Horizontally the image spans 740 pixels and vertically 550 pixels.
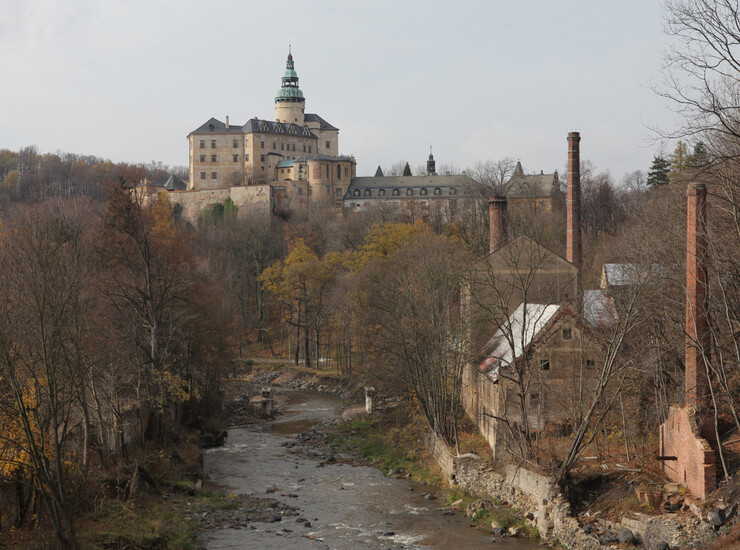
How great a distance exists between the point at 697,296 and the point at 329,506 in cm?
1356

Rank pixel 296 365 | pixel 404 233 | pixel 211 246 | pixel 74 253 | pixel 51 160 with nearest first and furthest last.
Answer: pixel 74 253
pixel 404 233
pixel 296 365
pixel 211 246
pixel 51 160

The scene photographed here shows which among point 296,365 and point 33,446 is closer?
point 33,446

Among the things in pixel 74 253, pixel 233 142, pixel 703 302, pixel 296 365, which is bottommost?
pixel 296 365

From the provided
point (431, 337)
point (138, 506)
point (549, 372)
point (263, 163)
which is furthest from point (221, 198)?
point (138, 506)

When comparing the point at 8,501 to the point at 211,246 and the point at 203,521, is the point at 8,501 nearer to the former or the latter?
the point at 203,521

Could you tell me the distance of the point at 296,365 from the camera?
61.5 metres

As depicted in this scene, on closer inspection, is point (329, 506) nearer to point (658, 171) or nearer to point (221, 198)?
point (658, 171)

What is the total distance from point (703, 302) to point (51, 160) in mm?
128796

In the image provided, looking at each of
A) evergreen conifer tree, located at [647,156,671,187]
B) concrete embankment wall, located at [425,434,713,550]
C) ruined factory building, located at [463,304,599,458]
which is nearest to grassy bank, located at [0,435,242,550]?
concrete embankment wall, located at [425,434,713,550]

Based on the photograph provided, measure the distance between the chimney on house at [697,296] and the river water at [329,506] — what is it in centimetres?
606

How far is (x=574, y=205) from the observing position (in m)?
39.1

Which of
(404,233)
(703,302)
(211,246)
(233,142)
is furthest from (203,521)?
(233,142)

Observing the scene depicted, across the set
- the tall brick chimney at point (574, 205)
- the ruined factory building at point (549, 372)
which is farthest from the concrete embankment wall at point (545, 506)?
the tall brick chimney at point (574, 205)

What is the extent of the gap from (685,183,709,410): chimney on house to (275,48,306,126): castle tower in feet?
332
